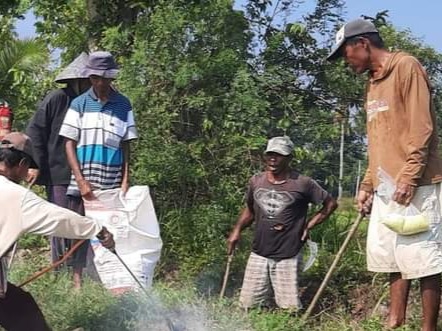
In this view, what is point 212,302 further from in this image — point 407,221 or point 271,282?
point 407,221

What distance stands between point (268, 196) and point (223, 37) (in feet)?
6.25

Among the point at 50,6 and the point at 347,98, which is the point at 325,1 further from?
the point at 50,6

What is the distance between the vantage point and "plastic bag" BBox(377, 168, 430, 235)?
4590 millimetres

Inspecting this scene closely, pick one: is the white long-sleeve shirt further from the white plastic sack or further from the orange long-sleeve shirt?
the orange long-sleeve shirt

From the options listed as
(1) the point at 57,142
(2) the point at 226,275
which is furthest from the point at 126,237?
(1) the point at 57,142

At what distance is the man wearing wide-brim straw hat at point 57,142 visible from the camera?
237 inches

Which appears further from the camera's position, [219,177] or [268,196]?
[219,177]

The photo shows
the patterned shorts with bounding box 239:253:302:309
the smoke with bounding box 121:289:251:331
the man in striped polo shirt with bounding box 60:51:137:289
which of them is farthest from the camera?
the man in striped polo shirt with bounding box 60:51:137:289

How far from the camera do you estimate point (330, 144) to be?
23.7 ft

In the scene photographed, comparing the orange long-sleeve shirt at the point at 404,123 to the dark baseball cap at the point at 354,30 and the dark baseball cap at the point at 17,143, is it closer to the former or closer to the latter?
the dark baseball cap at the point at 354,30

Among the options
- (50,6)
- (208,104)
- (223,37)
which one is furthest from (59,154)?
(50,6)

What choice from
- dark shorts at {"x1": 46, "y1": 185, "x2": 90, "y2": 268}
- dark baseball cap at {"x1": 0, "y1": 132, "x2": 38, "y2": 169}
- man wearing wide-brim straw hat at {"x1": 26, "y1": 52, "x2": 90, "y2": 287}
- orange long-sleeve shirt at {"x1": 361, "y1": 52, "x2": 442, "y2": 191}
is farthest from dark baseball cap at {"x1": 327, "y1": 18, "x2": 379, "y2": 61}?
dark shorts at {"x1": 46, "y1": 185, "x2": 90, "y2": 268}

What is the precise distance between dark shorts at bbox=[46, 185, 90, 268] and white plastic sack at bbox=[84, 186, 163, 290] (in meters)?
0.27

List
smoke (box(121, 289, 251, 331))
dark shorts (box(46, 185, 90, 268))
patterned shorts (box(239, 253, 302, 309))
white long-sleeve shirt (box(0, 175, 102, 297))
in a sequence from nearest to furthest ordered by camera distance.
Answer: white long-sleeve shirt (box(0, 175, 102, 297)), smoke (box(121, 289, 251, 331)), patterned shorts (box(239, 253, 302, 309)), dark shorts (box(46, 185, 90, 268))
